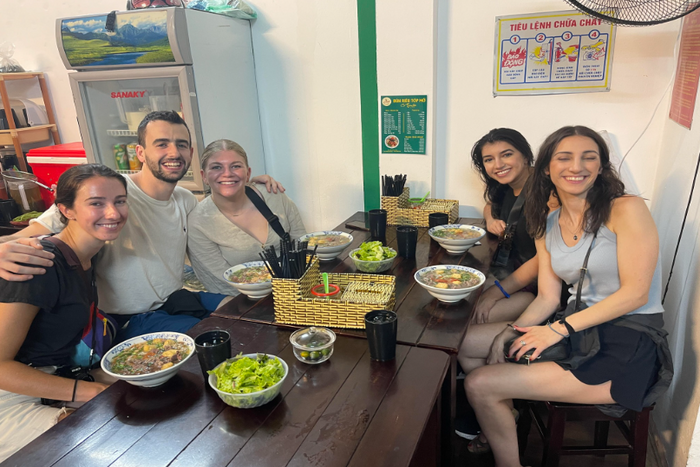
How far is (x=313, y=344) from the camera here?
148 centimetres

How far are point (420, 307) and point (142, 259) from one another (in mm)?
1381

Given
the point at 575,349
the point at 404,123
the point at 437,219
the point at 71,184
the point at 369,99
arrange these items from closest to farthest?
the point at 575,349, the point at 71,184, the point at 437,219, the point at 404,123, the point at 369,99

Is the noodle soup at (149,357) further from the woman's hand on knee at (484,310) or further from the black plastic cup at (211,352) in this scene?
the woman's hand on knee at (484,310)

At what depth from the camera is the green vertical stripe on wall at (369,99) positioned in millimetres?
3174

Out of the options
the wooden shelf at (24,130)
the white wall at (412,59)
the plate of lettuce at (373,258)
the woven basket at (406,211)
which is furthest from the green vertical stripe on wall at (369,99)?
the wooden shelf at (24,130)

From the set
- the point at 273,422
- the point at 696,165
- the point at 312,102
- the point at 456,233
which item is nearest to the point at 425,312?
the point at 273,422

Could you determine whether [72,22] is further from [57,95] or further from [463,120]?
[463,120]

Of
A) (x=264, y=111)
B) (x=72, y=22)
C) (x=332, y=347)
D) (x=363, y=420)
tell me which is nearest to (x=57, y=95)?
(x=72, y=22)

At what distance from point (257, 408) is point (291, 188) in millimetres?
2762

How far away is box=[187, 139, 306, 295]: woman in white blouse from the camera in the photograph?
242 centimetres

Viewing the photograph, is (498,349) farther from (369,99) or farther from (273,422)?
(369,99)

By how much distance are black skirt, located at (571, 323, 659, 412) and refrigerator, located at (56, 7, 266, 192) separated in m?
2.63

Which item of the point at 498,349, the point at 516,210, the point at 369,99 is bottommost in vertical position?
the point at 498,349

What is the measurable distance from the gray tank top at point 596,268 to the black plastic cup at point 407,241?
63 centimetres
